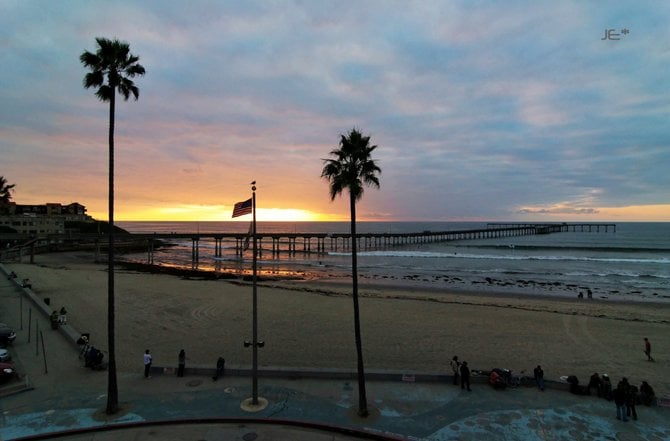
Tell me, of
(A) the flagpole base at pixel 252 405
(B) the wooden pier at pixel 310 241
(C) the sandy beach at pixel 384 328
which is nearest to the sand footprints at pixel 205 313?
(C) the sandy beach at pixel 384 328

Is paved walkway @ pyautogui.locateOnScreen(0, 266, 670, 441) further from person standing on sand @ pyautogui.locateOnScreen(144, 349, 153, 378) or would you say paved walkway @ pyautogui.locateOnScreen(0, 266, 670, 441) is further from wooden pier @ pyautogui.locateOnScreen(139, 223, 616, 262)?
wooden pier @ pyautogui.locateOnScreen(139, 223, 616, 262)

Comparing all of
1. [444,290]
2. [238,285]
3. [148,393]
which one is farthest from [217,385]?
[444,290]

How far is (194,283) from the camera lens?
36.3 metres

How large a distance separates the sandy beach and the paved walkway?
252 centimetres

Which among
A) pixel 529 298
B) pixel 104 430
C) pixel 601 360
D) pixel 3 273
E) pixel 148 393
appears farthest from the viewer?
pixel 3 273

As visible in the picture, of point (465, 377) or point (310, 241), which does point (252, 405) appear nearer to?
point (465, 377)

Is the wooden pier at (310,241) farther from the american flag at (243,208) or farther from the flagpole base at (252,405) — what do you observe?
the flagpole base at (252,405)

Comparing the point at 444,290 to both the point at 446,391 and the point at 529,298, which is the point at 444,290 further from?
the point at 446,391

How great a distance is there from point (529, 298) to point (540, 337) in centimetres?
1429

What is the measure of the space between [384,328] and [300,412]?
1138cm

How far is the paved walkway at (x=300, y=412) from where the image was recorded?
898 centimetres

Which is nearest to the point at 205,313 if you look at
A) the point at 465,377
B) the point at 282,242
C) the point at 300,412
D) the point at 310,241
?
the point at 300,412

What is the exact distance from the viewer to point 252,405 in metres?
10.2

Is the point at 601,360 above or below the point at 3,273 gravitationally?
below
